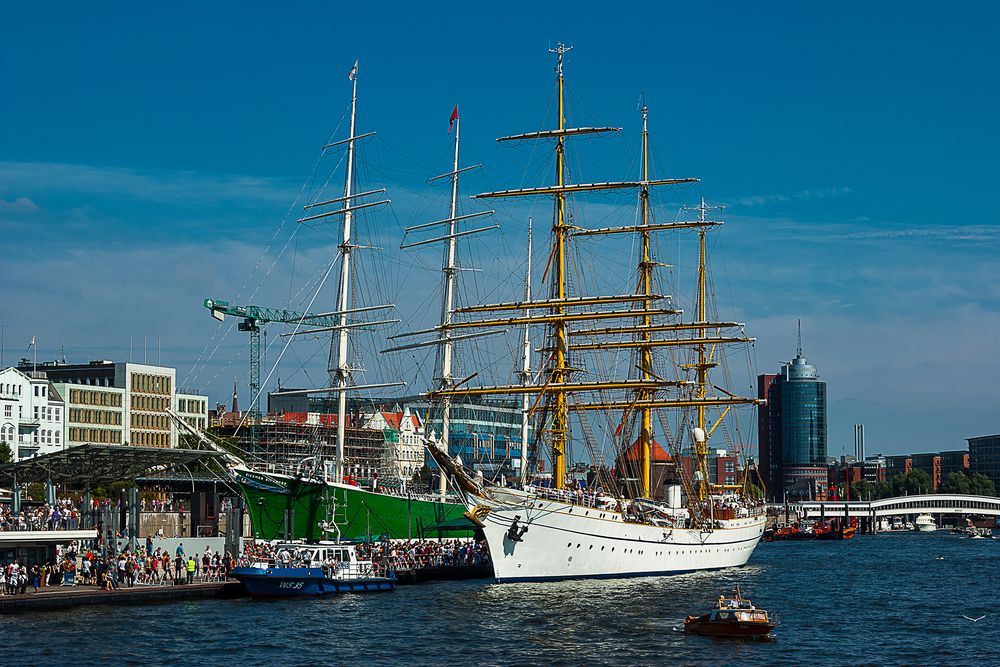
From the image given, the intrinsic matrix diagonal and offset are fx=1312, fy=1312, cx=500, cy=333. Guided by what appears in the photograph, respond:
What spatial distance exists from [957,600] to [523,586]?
85.1 feet

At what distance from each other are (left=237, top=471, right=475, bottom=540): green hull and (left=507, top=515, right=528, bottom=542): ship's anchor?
48.9 feet

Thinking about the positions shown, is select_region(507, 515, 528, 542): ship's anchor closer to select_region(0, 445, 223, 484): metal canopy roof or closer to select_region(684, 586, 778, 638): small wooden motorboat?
select_region(0, 445, 223, 484): metal canopy roof

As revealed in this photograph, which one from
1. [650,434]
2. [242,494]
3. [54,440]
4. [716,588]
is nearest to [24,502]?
[242,494]

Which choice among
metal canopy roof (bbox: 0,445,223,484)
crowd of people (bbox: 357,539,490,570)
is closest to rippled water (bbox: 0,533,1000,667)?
crowd of people (bbox: 357,539,490,570)

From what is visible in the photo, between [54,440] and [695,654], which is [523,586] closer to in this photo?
[695,654]

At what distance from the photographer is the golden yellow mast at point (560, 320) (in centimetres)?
8700

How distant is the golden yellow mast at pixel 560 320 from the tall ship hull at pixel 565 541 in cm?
734

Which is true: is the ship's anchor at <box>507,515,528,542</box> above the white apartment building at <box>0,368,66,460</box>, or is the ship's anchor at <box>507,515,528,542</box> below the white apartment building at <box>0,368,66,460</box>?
below

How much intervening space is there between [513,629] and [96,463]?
2593cm

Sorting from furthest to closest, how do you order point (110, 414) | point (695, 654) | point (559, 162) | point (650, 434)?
point (110, 414), point (650, 434), point (559, 162), point (695, 654)

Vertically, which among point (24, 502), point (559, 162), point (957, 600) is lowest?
point (957, 600)

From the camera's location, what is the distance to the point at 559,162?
3551 inches

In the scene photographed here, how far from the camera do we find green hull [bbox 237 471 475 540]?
288 feet

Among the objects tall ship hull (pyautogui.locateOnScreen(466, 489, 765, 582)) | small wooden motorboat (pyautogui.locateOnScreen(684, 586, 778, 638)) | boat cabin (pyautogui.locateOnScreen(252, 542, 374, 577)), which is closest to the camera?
small wooden motorboat (pyautogui.locateOnScreen(684, 586, 778, 638))
